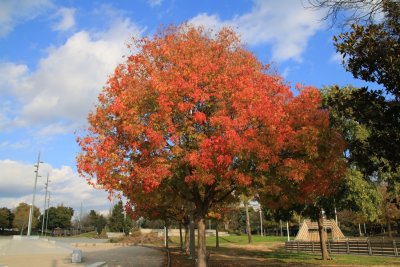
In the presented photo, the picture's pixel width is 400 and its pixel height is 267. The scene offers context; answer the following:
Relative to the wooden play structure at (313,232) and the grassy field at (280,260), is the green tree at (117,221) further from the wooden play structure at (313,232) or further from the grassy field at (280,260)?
the grassy field at (280,260)

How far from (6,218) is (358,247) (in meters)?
87.7

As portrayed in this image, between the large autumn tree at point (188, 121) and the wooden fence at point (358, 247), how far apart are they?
18.0 m

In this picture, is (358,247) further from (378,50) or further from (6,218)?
(6,218)

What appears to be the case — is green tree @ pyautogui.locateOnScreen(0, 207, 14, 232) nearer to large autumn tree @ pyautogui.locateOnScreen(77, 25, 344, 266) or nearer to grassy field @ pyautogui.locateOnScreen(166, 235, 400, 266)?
grassy field @ pyautogui.locateOnScreen(166, 235, 400, 266)

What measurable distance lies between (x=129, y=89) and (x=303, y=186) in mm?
7776

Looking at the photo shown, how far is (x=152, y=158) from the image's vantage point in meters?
13.8

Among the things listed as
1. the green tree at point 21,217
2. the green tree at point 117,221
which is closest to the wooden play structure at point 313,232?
the green tree at point 117,221

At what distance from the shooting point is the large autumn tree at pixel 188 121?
1312 centimetres

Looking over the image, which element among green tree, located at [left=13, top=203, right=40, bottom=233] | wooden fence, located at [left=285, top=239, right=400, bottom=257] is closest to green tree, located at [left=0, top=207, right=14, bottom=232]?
green tree, located at [left=13, top=203, right=40, bottom=233]

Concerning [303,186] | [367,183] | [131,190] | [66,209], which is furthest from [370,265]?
[66,209]

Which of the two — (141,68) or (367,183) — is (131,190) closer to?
(141,68)

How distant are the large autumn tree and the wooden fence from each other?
59.1 feet

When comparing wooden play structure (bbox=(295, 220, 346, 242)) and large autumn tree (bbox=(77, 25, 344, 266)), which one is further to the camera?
wooden play structure (bbox=(295, 220, 346, 242))

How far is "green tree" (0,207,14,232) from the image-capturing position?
3602 inches
